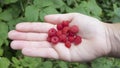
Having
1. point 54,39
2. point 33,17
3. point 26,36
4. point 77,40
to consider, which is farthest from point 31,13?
point 77,40

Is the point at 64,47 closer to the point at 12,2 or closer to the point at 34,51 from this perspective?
the point at 34,51

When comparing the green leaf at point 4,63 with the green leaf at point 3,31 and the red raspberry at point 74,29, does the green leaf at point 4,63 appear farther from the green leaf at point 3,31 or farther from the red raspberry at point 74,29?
the red raspberry at point 74,29

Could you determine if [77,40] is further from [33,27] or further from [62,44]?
[33,27]

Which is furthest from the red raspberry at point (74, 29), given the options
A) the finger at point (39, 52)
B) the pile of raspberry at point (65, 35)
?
the finger at point (39, 52)

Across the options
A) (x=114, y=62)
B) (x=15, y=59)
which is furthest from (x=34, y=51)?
(x=114, y=62)

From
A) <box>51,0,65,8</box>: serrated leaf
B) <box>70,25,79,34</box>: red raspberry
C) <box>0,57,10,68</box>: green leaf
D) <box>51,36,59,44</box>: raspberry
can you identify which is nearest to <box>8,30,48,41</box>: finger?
<box>51,36,59,44</box>: raspberry

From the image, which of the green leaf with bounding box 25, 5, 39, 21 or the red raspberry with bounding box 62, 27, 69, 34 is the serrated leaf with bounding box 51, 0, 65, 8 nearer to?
the green leaf with bounding box 25, 5, 39, 21
